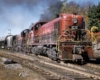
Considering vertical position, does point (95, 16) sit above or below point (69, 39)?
above

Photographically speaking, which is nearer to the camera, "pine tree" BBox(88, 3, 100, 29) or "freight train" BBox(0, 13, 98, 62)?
"freight train" BBox(0, 13, 98, 62)

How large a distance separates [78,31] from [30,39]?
1049cm

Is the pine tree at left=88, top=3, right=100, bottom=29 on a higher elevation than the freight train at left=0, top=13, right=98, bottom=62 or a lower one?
higher

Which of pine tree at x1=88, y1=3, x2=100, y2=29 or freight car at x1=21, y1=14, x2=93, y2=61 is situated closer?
freight car at x1=21, y1=14, x2=93, y2=61

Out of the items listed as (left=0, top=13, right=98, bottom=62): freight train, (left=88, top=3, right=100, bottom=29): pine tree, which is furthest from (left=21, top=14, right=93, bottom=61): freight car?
(left=88, top=3, right=100, bottom=29): pine tree

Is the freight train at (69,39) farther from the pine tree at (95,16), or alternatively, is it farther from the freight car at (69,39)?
the pine tree at (95,16)

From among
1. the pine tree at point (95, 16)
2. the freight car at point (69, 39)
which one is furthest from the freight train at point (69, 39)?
the pine tree at point (95, 16)

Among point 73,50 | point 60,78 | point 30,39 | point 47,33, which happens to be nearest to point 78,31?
point 73,50

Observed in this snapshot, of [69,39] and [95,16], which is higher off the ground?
[95,16]

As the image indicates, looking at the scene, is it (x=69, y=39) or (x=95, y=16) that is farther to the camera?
(x=95, y=16)

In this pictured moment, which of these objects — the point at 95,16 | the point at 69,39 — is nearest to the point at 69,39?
the point at 69,39

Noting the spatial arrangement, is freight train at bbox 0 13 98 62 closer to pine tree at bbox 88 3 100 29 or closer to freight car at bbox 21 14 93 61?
freight car at bbox 21 14 93 61

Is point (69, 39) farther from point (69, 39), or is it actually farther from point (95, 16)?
point (95, 16)

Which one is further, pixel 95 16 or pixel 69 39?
pixel 95 16
